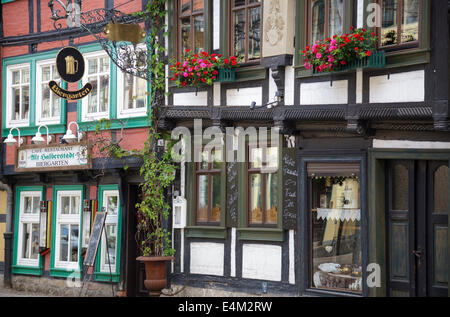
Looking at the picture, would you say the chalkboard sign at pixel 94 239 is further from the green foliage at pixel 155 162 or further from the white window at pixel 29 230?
the white window at pixel 29 230

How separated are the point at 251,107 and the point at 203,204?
2342 millimetres

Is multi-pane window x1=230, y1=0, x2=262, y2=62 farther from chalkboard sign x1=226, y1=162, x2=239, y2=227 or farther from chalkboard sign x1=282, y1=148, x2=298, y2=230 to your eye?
chalkboard sign x1=226, y1=162, x2=239, y2=227

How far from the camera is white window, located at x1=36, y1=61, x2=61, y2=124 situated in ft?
59.8

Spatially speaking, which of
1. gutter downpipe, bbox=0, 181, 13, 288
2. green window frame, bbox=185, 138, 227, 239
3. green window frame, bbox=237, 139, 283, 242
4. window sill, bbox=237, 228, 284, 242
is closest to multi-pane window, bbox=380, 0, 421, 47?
green window frame, bbox=237, 139, 283, 242

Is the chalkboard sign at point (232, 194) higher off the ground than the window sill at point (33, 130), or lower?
lower

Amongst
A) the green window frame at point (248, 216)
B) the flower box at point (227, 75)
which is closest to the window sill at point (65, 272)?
the green window frame at point (248, 216)

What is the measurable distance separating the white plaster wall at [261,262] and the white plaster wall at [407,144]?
8.41 feet

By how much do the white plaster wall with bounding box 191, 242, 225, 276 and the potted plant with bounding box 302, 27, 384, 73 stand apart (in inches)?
154

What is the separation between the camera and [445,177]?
1186 centimetres

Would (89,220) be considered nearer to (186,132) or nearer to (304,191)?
(186,132)

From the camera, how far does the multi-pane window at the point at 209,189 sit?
14.9 m

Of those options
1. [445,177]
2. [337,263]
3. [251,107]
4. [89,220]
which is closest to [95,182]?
[89,220]

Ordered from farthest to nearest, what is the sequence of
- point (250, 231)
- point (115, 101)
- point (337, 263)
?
point (115, 101) → point (250, 231) → point (337, 263)

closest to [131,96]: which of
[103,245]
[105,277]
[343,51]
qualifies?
[103,245]
